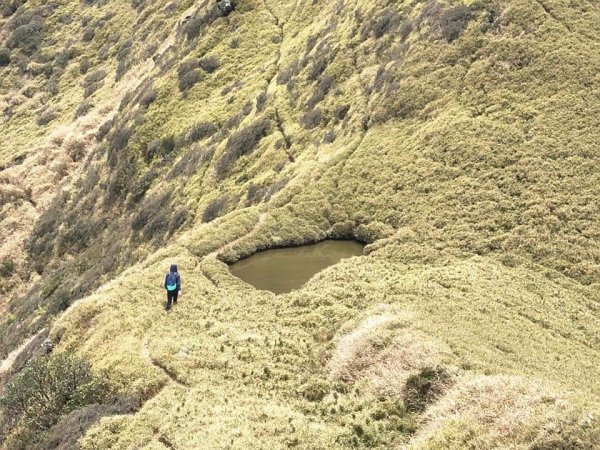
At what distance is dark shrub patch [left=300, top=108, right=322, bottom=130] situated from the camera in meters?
54.3

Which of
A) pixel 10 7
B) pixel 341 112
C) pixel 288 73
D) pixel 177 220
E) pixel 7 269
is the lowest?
pixel 7 269

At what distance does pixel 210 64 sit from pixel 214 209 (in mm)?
33572

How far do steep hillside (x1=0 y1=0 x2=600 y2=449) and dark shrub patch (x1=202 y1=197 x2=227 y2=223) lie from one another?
411mm

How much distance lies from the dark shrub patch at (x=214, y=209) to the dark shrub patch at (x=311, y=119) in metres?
9.82

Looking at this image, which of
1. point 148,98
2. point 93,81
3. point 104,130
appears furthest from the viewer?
point 93,81

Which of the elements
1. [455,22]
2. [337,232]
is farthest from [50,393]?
[455,22]

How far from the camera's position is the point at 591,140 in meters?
38.1

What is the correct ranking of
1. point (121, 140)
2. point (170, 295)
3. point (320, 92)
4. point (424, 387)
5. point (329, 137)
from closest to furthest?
1. point (424, 387)
2. point (170, 295)
3. point (329, 137)
4. point (320, 92)
5. point (121, 140)

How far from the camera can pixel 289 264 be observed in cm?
3684

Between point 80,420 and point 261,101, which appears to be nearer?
point 80,420

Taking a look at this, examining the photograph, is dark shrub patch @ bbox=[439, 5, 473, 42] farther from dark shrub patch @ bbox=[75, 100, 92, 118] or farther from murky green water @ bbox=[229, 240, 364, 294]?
dark shrub patch @ bbox=[75, 100, 92, 118]

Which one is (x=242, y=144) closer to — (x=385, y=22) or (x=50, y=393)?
(x=385, y=22)

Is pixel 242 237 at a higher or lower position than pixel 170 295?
lower

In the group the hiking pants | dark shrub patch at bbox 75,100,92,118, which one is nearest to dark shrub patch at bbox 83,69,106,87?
dark shrub patch at bbox 75,100,92,118
